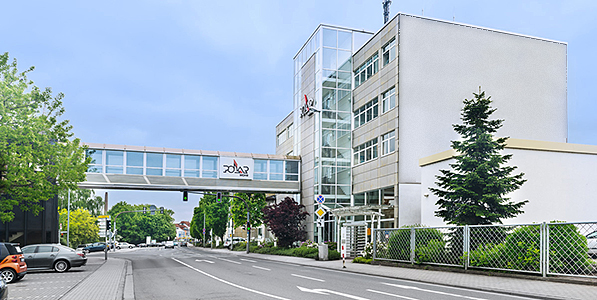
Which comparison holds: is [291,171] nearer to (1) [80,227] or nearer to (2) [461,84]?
(2) [461,84]

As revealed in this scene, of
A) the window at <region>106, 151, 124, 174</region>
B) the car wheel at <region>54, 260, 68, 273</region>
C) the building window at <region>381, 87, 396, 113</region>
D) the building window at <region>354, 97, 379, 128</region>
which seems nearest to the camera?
the car wheel at <region>54, 260, 68, 273</region>

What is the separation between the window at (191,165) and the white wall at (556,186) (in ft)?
89.0

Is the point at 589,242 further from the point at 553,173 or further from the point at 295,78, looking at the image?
the point at 295,78

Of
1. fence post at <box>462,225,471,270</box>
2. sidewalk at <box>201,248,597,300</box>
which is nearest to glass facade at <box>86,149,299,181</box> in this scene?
sidewalk at <box>201,248,597,300</box>

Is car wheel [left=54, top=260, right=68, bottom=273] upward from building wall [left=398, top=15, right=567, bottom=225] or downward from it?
downward

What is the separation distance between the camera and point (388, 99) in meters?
36.8

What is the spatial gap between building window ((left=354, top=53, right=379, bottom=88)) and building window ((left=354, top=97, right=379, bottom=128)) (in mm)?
2116

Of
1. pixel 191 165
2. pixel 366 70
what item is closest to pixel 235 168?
pixel 191 165

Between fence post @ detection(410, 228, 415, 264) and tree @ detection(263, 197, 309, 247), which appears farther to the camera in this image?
Answer: tree @ detection(263, 197, 309, 247)

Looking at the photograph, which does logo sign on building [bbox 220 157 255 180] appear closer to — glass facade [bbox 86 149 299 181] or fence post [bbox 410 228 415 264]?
glass facade [bbox 86 149 299 181]

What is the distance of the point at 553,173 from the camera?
26359 mm

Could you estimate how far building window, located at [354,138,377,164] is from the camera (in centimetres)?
3878

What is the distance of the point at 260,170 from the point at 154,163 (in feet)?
31.1

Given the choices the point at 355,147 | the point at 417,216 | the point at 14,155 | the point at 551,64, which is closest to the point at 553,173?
the point at 417,216
